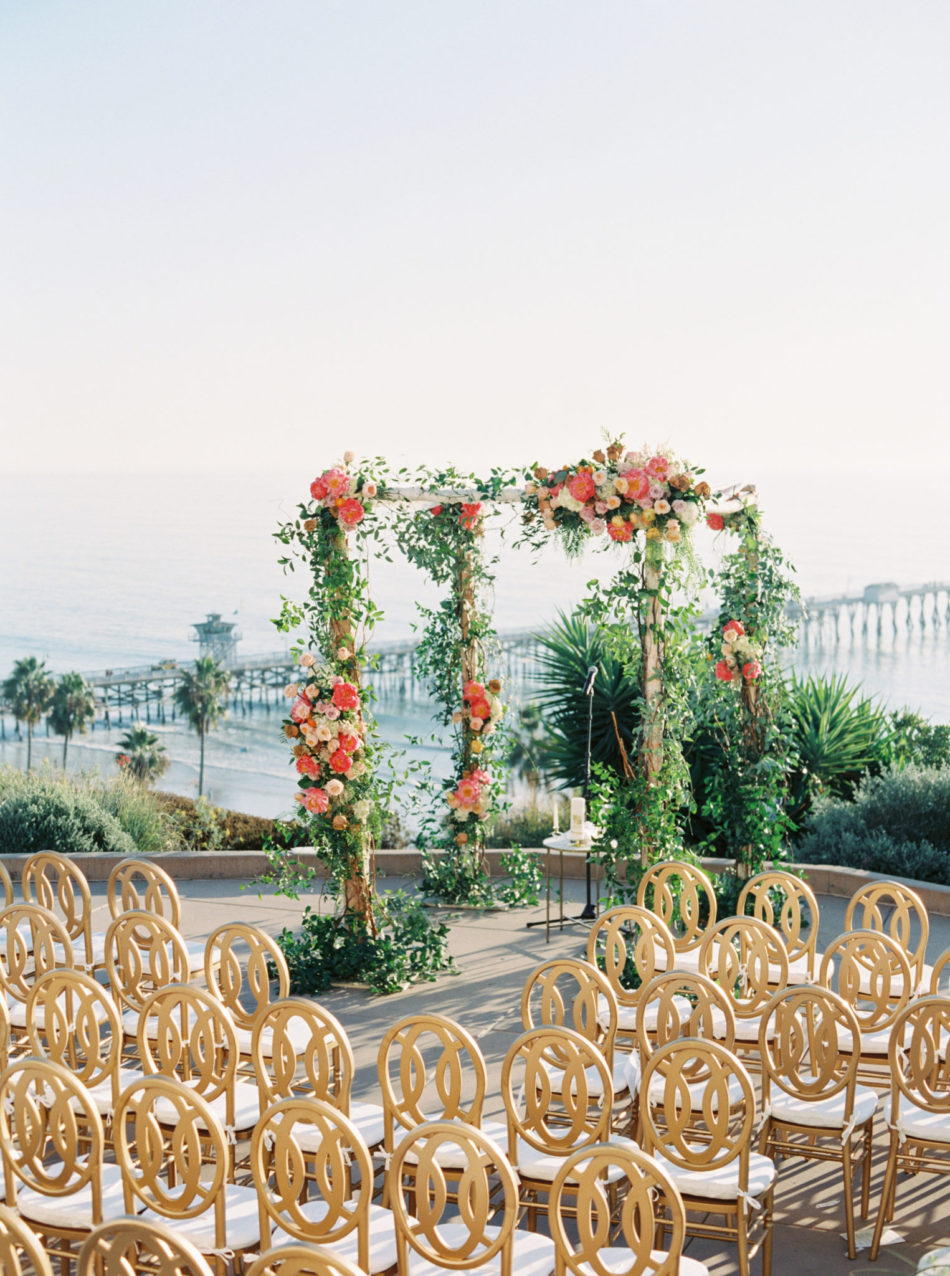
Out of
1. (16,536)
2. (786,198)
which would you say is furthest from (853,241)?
(16,536)

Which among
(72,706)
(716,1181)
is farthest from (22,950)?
(72,706)

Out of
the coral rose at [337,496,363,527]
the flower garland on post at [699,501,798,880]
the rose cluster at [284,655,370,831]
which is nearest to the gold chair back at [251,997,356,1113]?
the rose cluster at [284,655,370,831]

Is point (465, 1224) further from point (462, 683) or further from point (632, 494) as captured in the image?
point (462, 683)

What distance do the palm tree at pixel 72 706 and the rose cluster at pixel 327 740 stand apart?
86.6ft

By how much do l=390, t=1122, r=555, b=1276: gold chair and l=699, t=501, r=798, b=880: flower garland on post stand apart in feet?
12.9

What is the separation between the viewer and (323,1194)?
114 inches

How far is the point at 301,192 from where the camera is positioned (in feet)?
120

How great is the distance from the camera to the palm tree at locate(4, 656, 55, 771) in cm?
2984

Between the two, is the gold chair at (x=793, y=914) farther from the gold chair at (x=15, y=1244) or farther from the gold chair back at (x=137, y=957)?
the gold chair at (x=15, y=1244)

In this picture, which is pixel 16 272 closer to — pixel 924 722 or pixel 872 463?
pixel 872 463

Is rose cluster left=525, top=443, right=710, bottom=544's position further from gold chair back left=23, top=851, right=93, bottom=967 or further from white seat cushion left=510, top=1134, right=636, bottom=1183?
white seat cushion left=510, top=1134, right=636, bottom=1183

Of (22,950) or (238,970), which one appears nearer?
(238,970)

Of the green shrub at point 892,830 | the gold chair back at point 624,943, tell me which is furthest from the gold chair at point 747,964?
the green shrub at point 892,830

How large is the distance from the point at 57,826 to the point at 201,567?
4768 cm
